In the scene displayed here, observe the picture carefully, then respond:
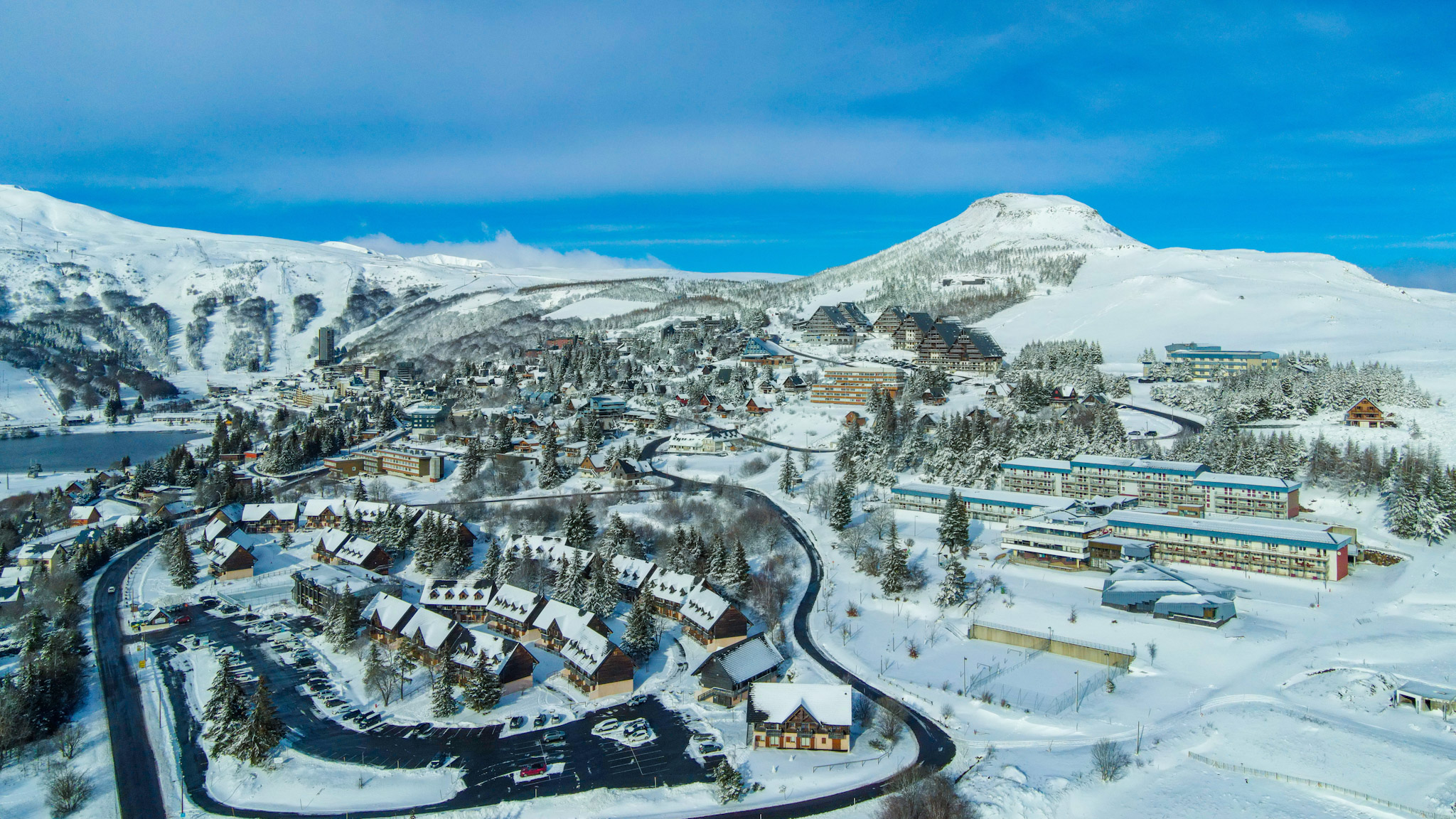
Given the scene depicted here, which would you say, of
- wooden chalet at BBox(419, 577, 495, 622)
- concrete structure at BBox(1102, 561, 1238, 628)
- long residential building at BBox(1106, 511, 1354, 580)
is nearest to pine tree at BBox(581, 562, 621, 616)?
wooden chalet at BBox(419, 577, 495, 622)

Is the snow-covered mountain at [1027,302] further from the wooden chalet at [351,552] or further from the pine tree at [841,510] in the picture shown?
the wooden chalet at [351,552]

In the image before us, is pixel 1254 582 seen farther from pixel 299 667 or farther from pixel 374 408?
pixel 374 408

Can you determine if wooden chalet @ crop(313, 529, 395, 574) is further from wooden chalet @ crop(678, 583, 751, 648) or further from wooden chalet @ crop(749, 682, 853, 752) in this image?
wooden chalet @ crop(749, 682, 853, 752)

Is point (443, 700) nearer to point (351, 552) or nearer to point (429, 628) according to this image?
point (429, 628)

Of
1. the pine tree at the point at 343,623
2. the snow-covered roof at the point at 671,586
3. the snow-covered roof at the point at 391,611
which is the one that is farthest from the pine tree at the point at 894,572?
the pine tree at the point at 343,623

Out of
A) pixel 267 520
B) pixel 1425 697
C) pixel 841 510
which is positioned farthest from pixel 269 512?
pixel 1425 697
